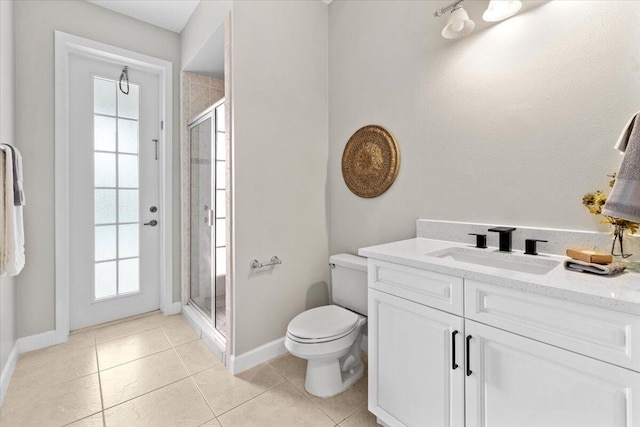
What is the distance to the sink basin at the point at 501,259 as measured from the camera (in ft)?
4.18

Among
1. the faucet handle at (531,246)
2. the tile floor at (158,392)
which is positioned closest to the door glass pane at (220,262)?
the tile floor at (158,392)

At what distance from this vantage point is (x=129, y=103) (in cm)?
267

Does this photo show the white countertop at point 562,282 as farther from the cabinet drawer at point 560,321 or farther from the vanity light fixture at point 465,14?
the vanity light fixture at point 465,14

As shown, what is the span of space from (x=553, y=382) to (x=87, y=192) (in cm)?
319

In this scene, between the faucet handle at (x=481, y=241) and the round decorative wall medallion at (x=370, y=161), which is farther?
the round decorative wall medallion at (x=370, y=161)

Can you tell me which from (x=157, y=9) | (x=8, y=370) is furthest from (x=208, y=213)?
(x=157, y=9)

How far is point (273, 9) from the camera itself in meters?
2.08

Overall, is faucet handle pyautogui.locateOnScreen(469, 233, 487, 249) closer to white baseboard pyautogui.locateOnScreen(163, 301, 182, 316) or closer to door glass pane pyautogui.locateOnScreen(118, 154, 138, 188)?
white baseboard pyautogui.locateOnScreen(163, 301, 182, 316)

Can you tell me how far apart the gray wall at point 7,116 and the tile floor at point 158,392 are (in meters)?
0.24

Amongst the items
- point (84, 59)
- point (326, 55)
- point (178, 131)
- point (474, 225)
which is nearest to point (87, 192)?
point (178, 131)

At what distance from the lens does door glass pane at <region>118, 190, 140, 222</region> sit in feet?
8.66

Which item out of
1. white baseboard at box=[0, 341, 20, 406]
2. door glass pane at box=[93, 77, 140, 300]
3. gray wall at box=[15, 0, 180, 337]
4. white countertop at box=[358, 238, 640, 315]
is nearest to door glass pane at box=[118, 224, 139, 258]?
door glass pane at box=[93, 77, 140, 300]

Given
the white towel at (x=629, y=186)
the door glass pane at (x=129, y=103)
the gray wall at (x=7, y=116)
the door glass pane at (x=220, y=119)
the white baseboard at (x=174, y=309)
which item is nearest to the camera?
the white towel at (x=629, y=186)

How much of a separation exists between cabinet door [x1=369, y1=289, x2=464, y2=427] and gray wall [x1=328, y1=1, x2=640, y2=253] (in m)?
0.68
